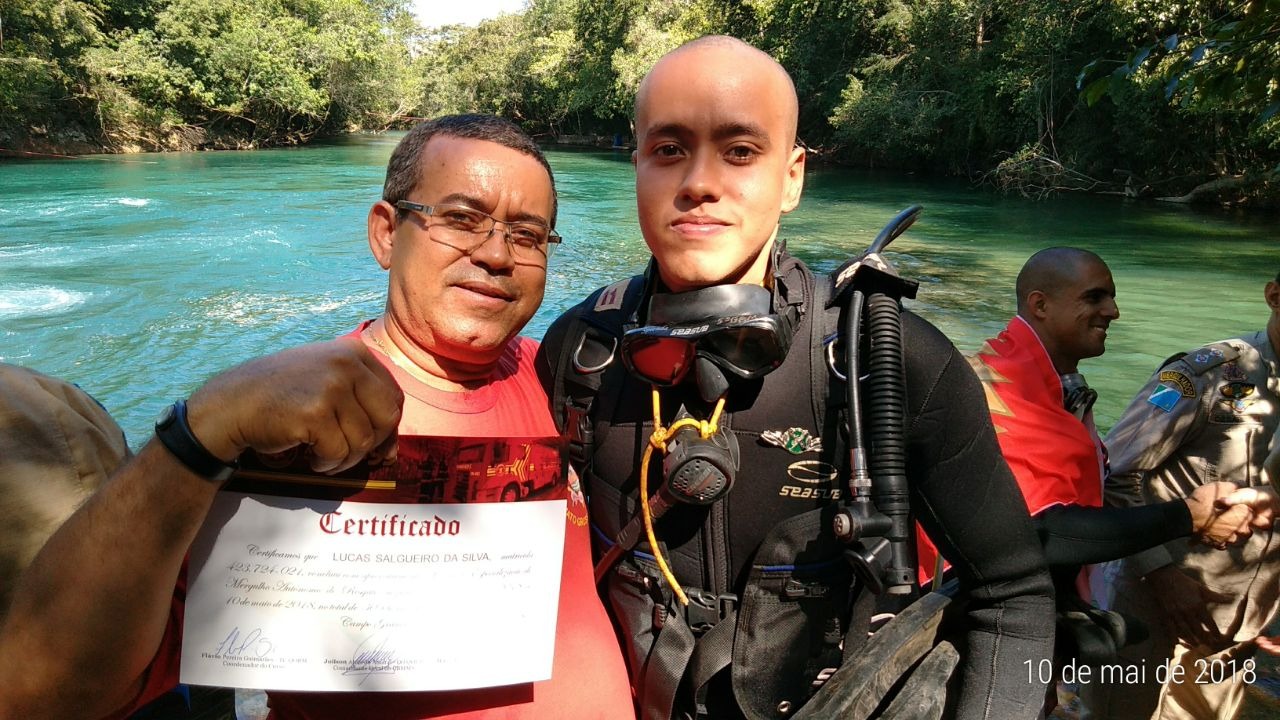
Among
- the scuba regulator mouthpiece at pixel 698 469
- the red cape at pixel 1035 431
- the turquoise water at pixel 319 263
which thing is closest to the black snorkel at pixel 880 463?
the scuba regulator mouthpiece at pixel 698 469

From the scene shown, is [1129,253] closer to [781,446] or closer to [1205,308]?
[1205,308]

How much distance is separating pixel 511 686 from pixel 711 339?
2.32 feet

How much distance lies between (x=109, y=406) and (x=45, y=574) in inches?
359

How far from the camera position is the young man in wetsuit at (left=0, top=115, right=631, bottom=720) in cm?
109

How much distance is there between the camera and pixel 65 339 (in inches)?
417

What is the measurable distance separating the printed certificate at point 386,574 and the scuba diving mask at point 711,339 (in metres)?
0.28

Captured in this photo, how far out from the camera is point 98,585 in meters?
1.09

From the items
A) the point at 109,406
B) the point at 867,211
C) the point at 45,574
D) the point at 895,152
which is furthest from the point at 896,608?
the point at 895,152

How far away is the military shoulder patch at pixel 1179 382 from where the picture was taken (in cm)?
310

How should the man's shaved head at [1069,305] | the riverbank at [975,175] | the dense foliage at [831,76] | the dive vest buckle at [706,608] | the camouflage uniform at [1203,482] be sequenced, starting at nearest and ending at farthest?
the dive vest buckle at [706,608] → the camouflage uniform at [1203,482] → the man's shaved head at [1069,305] → the dense foliage at [831,76] → the riverbank at [975,175]

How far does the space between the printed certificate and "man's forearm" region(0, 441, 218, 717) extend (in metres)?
0.11
